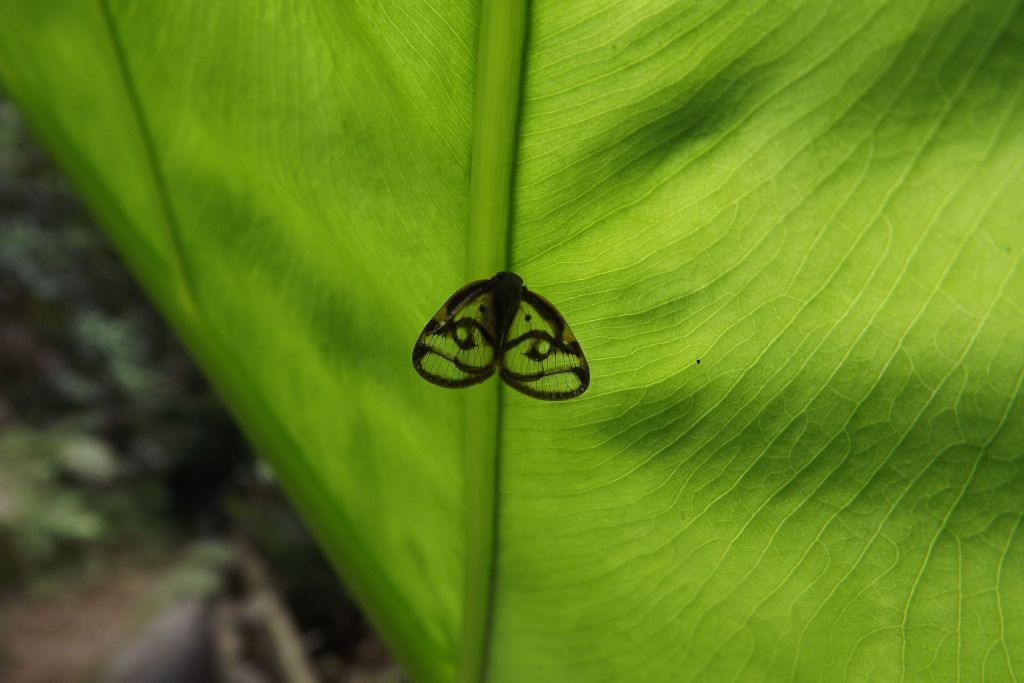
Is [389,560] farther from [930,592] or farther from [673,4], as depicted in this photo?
[673,4]

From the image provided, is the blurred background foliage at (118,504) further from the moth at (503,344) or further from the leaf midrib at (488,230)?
the moth at (503,344)

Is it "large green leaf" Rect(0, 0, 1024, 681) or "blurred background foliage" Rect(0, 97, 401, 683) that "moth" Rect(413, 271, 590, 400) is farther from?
"blurred background foliage" Rect(0, 97, 401, 683)

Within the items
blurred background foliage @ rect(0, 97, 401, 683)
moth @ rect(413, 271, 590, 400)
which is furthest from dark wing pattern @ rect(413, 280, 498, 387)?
blurred background foliage @ rect(0, 97, 401, 683)

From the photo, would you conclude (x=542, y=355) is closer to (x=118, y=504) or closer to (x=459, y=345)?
(x=459, y=345)

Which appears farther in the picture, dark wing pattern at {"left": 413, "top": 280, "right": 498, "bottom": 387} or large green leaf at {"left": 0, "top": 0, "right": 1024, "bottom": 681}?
dark wing pattern at {"left": 413, "top": 280, "right": 498, "bottom": 387}

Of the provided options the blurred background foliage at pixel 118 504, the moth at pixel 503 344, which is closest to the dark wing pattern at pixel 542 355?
the moth at pixel 503 344

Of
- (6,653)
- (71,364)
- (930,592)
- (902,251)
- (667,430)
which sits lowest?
(6,653)

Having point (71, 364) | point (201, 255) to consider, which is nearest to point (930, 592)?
point (201, 255)
